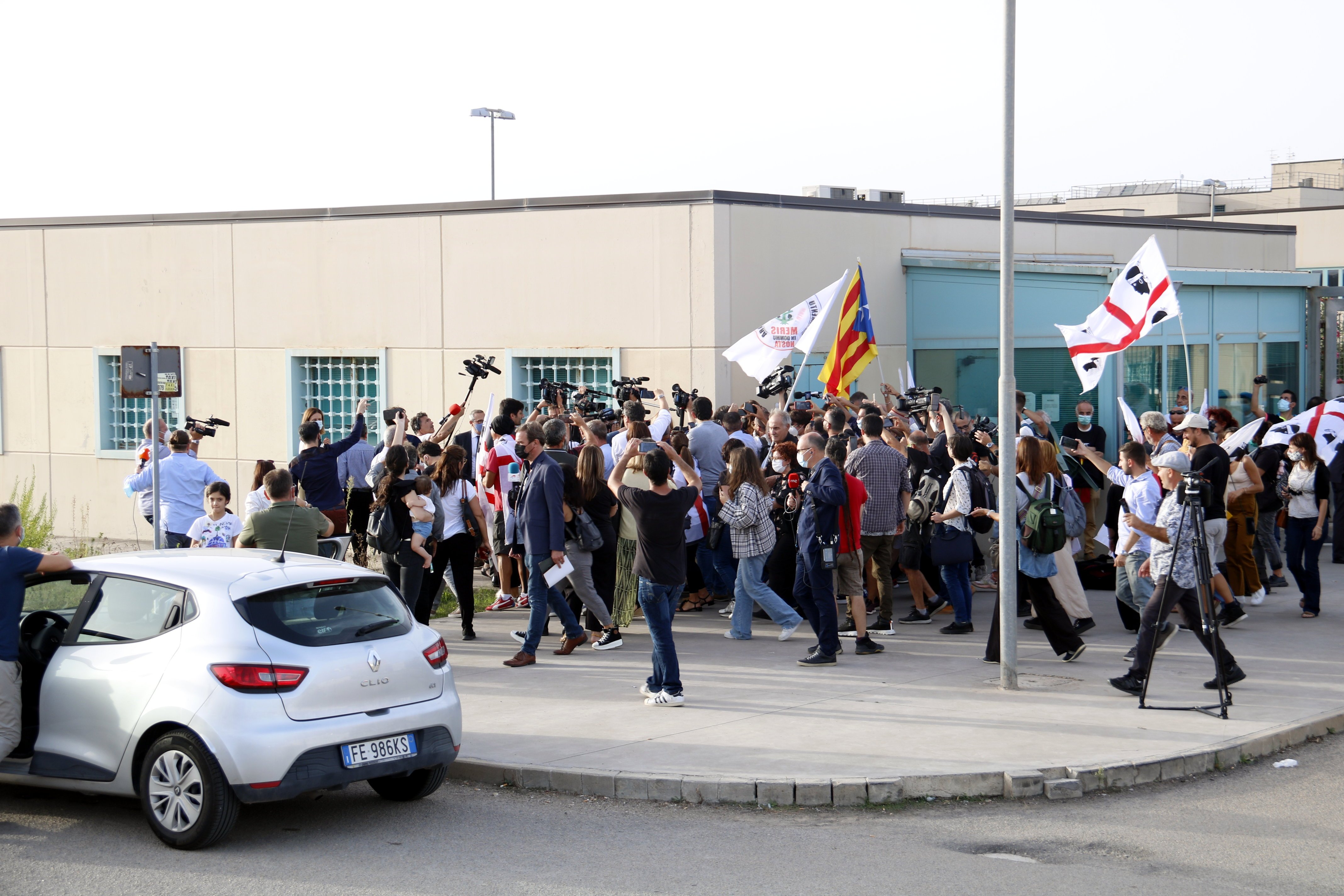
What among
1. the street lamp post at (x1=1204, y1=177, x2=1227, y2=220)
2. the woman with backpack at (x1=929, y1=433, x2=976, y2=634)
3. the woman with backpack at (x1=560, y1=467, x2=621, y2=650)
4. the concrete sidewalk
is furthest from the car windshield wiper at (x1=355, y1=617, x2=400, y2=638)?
the street lamp post at (x1=1204, y1=177, x2=1227, y2=220)

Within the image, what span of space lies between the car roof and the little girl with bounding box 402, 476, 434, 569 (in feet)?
11.6

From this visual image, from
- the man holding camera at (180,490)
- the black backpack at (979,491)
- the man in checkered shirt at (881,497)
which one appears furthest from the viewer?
the man holding camera at (180,490)

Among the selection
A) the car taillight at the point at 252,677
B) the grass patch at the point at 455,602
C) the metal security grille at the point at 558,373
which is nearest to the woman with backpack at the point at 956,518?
the grass patch at the point at 455,602

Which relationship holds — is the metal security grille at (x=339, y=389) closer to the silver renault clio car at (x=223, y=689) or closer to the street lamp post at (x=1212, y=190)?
the silver renault clio car at (x=223, y=689)

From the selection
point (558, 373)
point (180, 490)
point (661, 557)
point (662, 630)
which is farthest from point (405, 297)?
point (662, 630)

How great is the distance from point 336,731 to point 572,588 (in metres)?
5.11

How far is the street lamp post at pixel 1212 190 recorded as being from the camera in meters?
52.8

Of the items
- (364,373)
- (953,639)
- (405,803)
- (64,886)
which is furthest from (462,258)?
(64,886)

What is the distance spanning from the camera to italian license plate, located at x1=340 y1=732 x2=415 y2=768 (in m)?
6.92

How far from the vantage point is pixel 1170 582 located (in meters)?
9.38

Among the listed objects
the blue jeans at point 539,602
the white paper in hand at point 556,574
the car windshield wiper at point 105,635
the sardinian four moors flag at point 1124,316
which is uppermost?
the sardinian four moors flag at point 1124,316

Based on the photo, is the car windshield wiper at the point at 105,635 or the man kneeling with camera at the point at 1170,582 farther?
the man kneeling with camera at the point at 1170,582

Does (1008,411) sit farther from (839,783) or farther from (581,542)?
(581,542)

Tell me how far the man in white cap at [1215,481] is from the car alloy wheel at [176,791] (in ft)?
26.9
